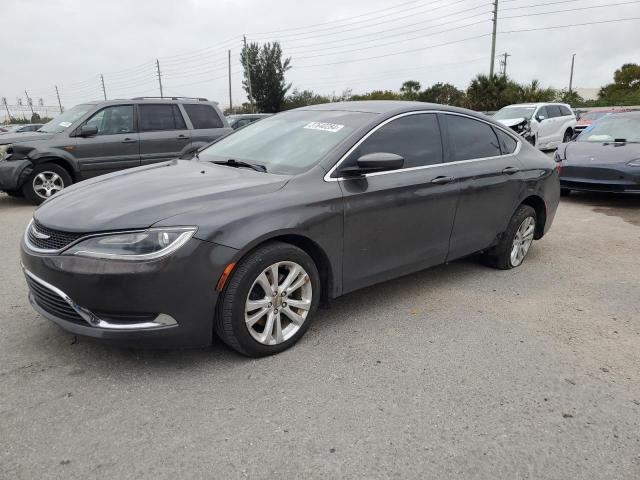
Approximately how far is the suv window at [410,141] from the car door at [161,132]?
5.89m

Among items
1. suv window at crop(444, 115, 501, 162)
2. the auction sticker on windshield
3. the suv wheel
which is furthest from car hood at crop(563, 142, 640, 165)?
the suv wheel

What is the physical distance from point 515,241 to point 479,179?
967 millimetres

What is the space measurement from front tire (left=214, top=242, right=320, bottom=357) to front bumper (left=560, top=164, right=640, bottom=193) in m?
6.69

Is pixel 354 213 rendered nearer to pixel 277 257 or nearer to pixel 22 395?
pixel 277 257

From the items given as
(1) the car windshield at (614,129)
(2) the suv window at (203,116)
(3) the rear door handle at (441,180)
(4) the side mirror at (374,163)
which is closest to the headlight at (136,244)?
(4) the side mirror at (374,163)

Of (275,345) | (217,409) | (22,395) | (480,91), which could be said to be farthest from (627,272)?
(480,91)

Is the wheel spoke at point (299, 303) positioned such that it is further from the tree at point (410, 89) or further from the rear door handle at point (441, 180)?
the tree at point (410, 89)

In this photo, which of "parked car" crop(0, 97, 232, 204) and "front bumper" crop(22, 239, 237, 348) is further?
"parked car" crop(0, 97, 232, 204)

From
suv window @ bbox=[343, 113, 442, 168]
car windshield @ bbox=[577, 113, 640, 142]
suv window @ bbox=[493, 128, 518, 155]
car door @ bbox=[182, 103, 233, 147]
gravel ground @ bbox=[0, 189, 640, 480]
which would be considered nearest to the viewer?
gravel ground @ bbox=[0, 189, 640, 480]

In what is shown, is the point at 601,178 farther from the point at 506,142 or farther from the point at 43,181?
the point at 43,181

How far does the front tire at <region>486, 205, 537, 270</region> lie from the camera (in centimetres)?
498

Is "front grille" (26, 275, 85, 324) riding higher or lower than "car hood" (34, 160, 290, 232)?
lower

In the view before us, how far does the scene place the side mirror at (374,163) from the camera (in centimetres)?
347

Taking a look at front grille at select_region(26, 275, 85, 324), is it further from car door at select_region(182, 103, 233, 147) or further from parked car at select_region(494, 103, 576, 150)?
parked car at select_region(494, 103, 576, 150)
